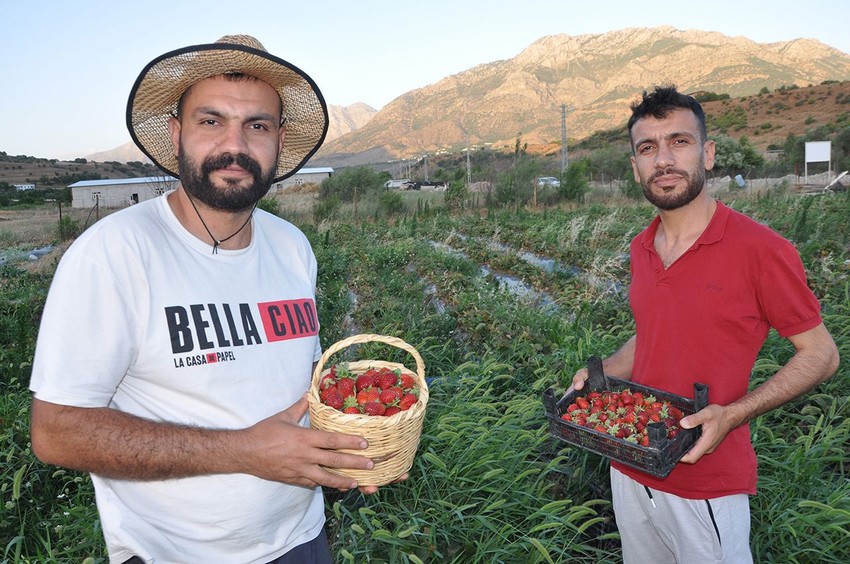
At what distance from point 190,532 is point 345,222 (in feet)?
53.4

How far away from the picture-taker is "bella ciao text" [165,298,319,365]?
1.62m

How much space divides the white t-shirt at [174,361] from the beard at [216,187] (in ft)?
0.38

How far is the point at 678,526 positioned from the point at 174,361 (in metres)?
1.98

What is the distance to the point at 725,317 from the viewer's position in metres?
2.10

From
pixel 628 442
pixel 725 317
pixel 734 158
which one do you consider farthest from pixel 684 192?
pixel 734 158

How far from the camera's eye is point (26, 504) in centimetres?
349

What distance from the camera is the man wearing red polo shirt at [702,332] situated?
2.01 metres

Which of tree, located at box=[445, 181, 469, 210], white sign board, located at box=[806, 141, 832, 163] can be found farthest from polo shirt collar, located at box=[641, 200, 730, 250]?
white sign board, located at box=[806, 141, 832, 163]

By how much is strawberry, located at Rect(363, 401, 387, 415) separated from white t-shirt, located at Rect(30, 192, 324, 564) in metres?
0.26

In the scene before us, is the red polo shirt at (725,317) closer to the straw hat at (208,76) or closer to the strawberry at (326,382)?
the strawberry at (326,382)

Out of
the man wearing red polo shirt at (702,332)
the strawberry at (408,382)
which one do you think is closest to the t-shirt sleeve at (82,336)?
the strawberry at (408,382)


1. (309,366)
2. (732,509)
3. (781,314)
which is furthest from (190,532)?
(781,314)

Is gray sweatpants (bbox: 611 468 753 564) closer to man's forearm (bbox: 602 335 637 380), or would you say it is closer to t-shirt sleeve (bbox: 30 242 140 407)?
man's forearm (bbox: 602 335 637 380)

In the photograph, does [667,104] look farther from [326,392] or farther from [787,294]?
[326,392]
